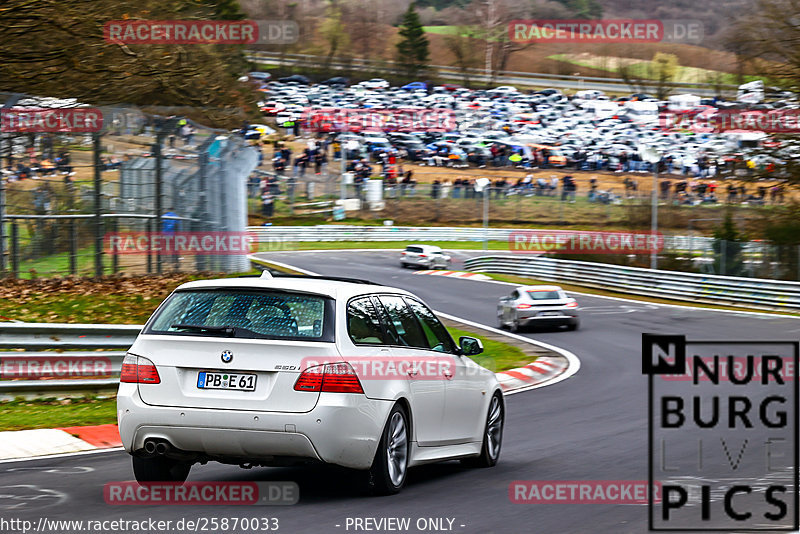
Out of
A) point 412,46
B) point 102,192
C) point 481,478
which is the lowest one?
point 481,478

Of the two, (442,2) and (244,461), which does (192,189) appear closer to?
(244,461)

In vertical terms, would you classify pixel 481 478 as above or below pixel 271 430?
below

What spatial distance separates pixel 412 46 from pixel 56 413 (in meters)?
99.6

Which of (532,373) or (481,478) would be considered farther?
(532,373)

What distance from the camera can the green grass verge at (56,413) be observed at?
38.0 ft

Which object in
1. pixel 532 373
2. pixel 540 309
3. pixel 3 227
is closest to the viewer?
pixel 3 227

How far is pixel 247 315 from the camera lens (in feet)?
24.4

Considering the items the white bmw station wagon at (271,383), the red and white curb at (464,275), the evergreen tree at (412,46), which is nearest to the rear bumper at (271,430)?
the white bmw station wagon at (271,383)

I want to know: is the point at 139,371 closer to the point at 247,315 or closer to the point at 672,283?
the point at 247,315

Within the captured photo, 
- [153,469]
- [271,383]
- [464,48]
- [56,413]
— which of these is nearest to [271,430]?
[271,383]

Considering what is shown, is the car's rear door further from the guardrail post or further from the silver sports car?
the silver sports car

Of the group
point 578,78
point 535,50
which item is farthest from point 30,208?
point 535,50

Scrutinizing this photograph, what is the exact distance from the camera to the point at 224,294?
7.61 m

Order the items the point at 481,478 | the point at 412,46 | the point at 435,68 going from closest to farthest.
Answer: the point at 481,478 < the point at 435,68 < the point at 412,46
